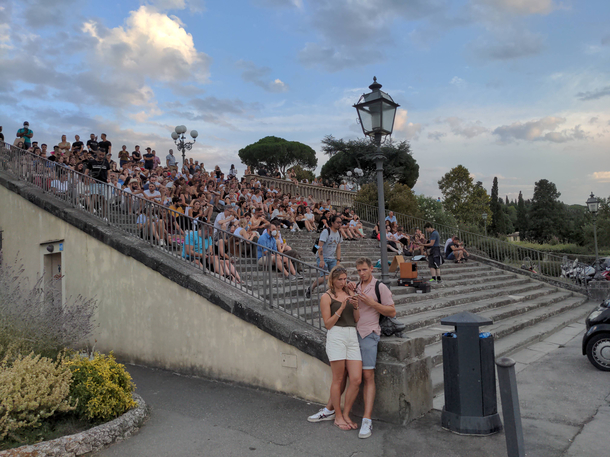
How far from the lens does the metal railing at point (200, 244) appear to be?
627 centimetres

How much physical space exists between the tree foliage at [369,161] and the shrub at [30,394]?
127ft

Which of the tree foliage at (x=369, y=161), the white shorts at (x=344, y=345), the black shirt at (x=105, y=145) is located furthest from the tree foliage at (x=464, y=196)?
the white shorts at (x=344, y=345)

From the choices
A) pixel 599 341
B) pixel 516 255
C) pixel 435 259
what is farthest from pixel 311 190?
pixel 599 341

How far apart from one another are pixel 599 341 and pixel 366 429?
4276mm

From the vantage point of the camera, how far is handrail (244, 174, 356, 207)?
926 inches

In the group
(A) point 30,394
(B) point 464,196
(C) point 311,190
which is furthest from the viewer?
(B) point 464,196

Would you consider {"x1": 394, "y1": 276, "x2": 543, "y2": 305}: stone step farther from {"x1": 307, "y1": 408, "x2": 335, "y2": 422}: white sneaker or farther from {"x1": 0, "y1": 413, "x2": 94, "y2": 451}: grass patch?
{"x1": 0, "y1": 413, "x2": 94, "y2": 451}: grass patch

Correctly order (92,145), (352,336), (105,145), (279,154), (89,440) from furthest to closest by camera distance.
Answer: (279,154) → (92,145) → (105,145) → (352,336) → (89,440)

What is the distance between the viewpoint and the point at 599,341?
641 cm

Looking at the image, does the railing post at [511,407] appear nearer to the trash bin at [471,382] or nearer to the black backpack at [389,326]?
the trash bin at [471,382]

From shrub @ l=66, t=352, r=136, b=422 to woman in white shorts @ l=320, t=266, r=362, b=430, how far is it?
7.56 feet

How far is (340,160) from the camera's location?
46.3 m

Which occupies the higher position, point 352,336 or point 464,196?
point 464,196

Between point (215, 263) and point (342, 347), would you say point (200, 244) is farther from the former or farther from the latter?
point (342, 347)
